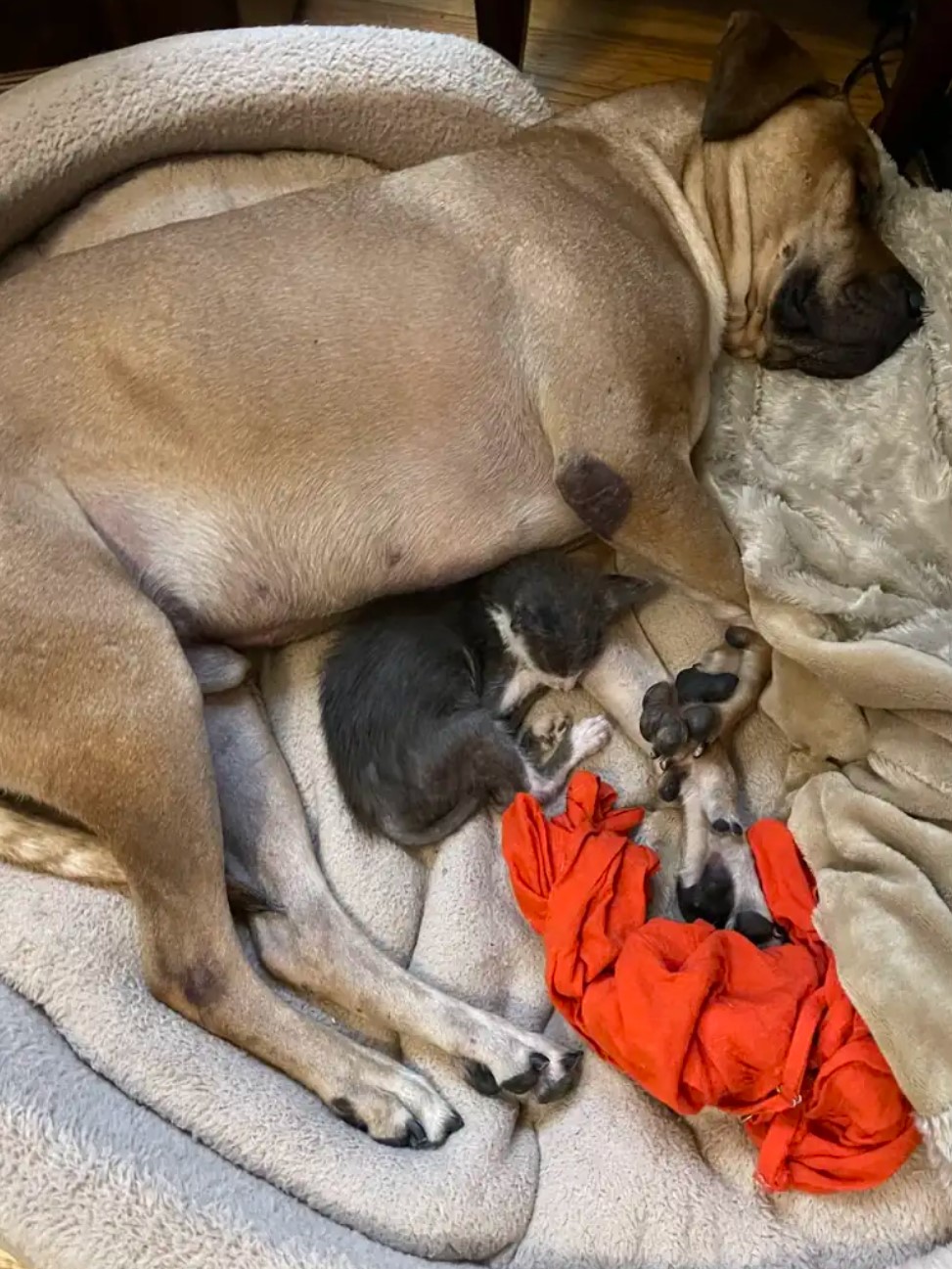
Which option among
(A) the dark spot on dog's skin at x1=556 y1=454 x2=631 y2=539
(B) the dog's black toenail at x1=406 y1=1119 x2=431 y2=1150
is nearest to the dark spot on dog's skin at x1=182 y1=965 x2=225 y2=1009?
(B) the dog's black toenail at x1=406 y1=1119 x2=431 y2=1150

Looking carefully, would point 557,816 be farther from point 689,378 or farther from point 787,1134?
point 689,378

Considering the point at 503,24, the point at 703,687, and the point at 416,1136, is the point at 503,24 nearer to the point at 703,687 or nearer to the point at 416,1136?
the point at 703,687

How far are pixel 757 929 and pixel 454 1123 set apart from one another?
1.88ft

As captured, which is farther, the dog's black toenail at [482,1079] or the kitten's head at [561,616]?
the kitten's head at [561,616]

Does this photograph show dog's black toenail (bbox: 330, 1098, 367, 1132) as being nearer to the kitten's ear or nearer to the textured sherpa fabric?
the textured sherpa fabric

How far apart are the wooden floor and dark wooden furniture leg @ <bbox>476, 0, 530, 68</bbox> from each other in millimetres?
303

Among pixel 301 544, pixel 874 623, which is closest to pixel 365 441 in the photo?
pixel 301 544

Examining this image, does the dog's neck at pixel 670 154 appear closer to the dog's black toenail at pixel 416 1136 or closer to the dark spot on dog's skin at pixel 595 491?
the dark spot on dog's skin at pixel 595 491

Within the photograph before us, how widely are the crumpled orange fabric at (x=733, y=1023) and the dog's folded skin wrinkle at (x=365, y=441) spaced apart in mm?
159

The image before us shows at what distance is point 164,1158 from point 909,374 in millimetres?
1845

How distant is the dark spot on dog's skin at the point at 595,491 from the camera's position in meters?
2.12

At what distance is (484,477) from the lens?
2154 millimetres

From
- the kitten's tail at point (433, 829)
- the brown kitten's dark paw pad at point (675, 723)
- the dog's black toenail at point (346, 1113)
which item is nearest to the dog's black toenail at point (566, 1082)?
the dog's black toenail at point (346, 1113)

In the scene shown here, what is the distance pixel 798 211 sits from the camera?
7.37 feet
